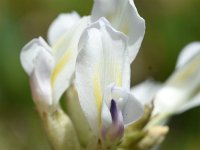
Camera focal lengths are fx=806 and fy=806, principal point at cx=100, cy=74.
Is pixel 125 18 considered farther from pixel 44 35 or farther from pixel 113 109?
pixel 44 35

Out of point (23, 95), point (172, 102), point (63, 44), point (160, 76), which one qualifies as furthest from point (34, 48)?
point (160, 76)

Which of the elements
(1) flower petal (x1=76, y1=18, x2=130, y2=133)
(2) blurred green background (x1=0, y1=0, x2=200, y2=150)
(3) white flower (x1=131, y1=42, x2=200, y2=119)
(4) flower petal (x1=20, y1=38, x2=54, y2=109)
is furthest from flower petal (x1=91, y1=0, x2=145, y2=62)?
(2) blurred green background (x1=0, y1=0, x2=200, y2=150)

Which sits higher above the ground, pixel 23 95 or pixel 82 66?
pixel 82 66

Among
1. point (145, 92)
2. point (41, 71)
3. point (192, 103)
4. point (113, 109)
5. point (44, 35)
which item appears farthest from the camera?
point (44, 35)

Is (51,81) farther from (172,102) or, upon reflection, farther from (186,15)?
(186,15)

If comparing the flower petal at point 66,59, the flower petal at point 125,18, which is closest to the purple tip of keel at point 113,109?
the flower petal at point 125,18

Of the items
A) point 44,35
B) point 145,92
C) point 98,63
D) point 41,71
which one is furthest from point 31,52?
point 44,35
